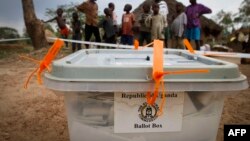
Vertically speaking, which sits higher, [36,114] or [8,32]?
[8,32]

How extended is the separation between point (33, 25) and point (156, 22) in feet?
15.8

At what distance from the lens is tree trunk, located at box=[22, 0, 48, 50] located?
32.4ft

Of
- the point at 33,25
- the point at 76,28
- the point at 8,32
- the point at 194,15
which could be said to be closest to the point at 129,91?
the point at 194,15

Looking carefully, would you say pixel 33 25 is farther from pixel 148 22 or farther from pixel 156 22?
pixel 156 22

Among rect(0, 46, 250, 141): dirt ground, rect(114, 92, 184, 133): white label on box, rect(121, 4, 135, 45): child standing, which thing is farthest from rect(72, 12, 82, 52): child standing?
rect(114, 92, 184, 133): white label on box

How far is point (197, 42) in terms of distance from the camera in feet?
22.3

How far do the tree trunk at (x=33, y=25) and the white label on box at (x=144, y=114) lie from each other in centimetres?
887

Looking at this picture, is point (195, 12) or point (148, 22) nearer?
point (195, 12)

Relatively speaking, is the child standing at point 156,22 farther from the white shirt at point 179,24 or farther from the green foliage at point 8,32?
the green foliage at point 8,32

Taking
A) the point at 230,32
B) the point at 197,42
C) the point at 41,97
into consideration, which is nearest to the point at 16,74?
the point at 41,97

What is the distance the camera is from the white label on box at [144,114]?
1714 mm

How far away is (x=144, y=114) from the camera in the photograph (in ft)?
5.72

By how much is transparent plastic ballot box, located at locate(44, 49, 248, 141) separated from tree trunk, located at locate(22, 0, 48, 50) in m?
8.62

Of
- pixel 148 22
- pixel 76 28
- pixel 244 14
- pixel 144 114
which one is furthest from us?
pixel 244 14
